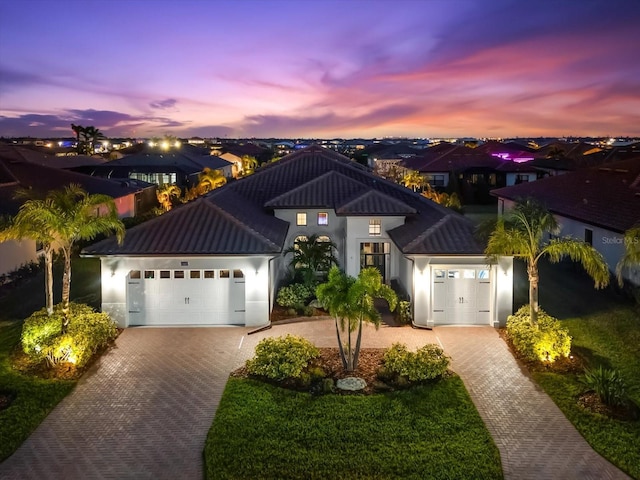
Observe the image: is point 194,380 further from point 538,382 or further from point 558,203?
point 558,203

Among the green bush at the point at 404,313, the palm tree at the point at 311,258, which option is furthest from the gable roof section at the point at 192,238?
the green bush at the point at 404,313

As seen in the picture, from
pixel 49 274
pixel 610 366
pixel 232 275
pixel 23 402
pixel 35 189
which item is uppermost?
pixel 35 189

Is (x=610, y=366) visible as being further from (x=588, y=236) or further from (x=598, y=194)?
(x=598, y=194)

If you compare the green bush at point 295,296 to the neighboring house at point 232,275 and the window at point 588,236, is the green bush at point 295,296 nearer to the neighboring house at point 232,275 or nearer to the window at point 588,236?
the neighboring house at point 232,275

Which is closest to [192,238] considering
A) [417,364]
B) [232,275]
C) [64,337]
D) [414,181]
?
[232,275]

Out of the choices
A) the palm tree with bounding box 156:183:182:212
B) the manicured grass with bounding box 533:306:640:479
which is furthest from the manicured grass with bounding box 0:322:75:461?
the palm tree with bounding box 156:183:182:212

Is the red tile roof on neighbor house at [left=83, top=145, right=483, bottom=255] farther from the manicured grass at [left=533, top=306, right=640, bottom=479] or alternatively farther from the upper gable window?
the manicured grass at [left=533, top=306, right=640, bottom=479]
